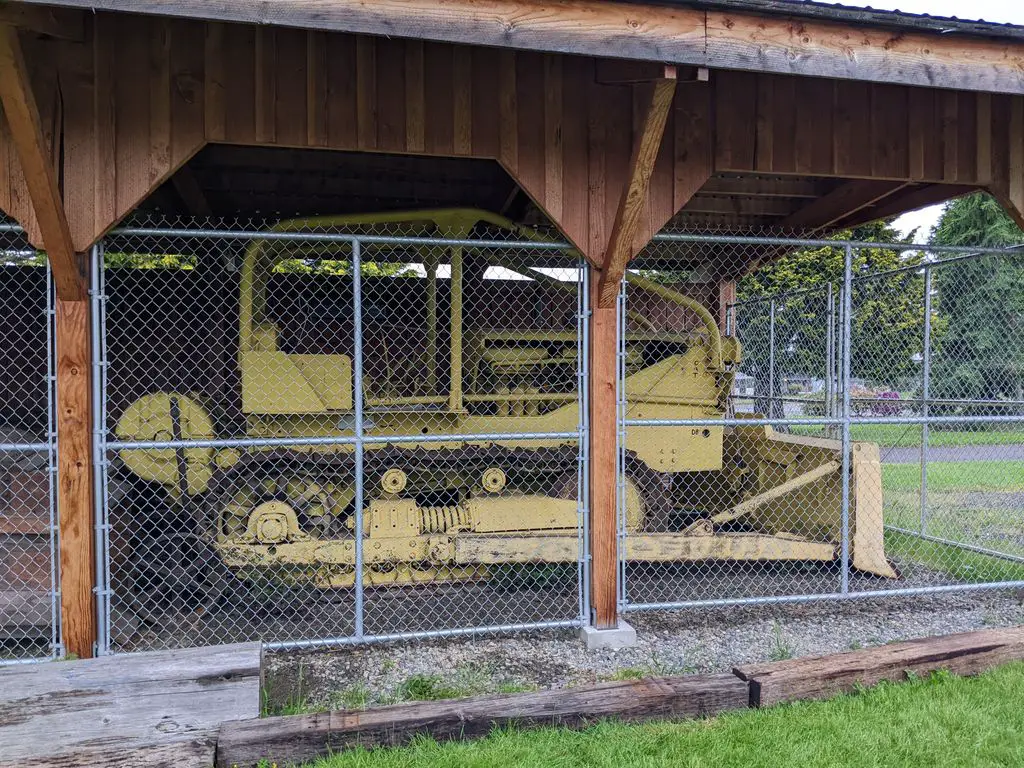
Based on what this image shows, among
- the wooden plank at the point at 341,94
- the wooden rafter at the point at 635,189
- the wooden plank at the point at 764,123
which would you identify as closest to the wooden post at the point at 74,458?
the wooden plank at the point at 341,94

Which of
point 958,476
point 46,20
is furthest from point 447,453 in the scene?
point 958,476

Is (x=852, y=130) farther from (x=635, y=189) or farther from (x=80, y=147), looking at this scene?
(x=80, y=147)

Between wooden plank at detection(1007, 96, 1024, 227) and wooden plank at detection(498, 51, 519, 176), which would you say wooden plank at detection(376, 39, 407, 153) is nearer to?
wooden plank at detection(498, 51, 519, 176)

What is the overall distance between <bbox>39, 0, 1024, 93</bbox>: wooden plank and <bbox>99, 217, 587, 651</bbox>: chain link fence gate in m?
1.70

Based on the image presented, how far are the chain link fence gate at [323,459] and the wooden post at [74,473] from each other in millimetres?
846

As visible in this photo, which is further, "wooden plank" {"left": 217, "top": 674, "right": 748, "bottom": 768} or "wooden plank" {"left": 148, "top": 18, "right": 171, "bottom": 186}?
"wooden plank" {"left": 148, "top": 18, "right": 171, "bottom": 186}

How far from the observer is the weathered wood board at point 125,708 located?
285cm

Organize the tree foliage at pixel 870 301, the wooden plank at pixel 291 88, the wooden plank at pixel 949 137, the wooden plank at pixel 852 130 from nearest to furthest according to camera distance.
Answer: the wooden plank at pixel 291 88 < the wooden plank at pixel 852 130 < the wooden plank at pixel 949 137 < the tree foliage at pixel 870 301

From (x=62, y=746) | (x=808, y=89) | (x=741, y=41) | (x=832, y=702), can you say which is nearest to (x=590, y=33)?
(x=741, y=41)

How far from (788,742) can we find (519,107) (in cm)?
368

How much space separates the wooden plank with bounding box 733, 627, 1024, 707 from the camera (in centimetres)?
357

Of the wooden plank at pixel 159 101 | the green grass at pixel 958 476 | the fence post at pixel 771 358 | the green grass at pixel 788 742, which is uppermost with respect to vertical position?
the wooden plank at pixel 159 101

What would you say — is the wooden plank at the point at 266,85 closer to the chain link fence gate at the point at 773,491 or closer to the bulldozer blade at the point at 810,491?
the chain link fence gate at the point at 773,491

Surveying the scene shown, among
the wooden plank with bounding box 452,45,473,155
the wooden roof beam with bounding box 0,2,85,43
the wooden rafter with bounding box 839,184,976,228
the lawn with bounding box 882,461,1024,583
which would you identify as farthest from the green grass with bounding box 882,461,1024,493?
the wooden roof beam with bounding box 0,2,85,43
